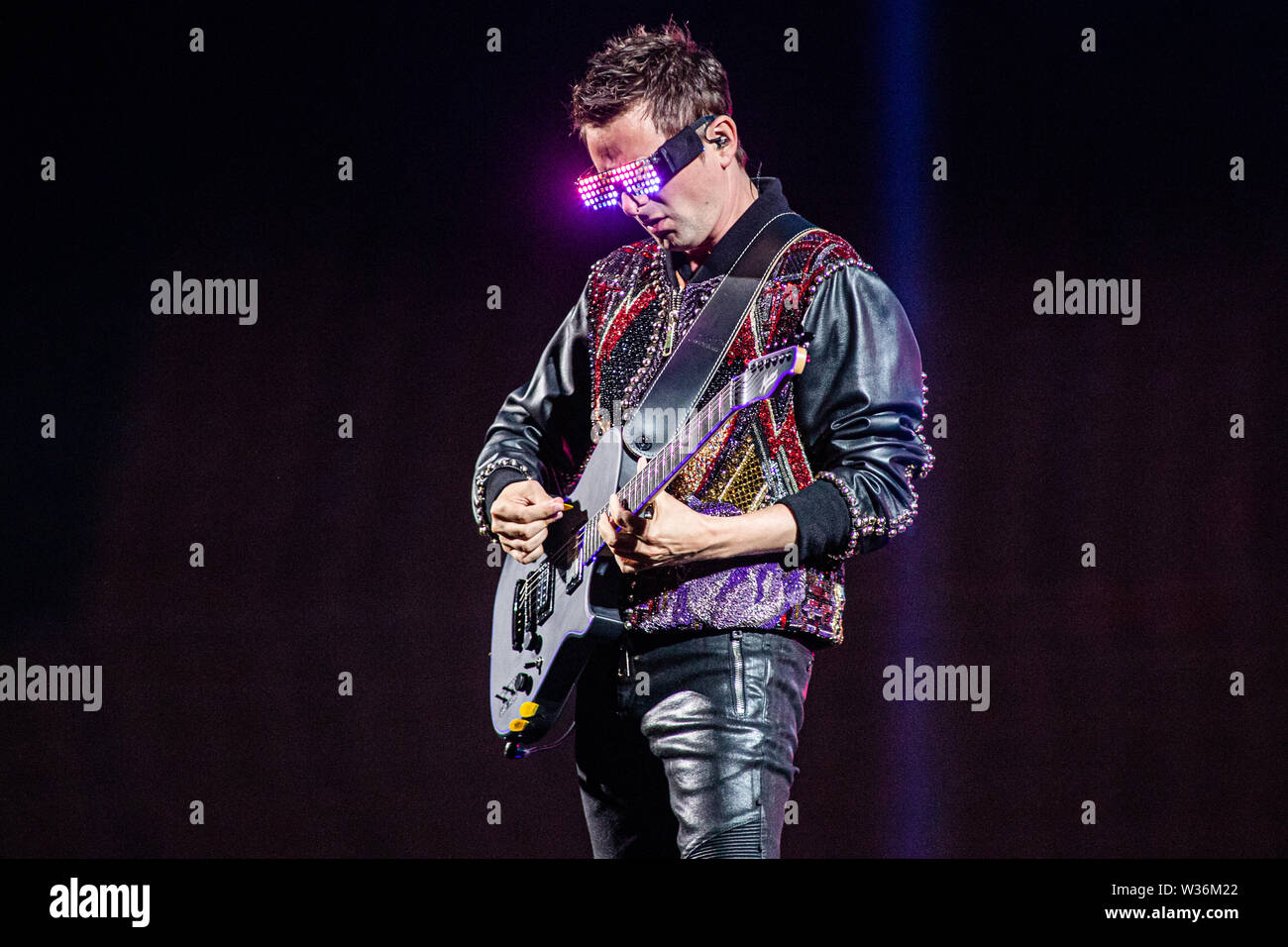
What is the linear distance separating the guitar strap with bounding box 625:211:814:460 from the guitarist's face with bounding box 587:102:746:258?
0.11 m

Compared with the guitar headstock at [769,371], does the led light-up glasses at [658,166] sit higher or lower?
higher

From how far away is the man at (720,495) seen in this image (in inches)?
70.3

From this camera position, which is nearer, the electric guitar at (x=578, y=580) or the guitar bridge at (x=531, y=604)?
the electric guitar at (x=578, y=580)

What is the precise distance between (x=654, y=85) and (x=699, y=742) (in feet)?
3.40

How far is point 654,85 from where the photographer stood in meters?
2.09

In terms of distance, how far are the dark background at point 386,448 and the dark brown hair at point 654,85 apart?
1250 millimetres

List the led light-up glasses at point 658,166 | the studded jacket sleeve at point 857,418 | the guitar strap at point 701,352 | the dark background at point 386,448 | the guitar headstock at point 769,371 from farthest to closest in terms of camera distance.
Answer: the dark background at point 386,448
the led light-up glasses at point 658,166
the guitar strap at point 701,352
the studded jacket sleeve at point 857,418
the guitar headstock at point 769,371

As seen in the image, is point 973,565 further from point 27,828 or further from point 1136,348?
point 27,828

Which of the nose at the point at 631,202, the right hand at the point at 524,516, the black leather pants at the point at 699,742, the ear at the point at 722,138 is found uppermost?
the ear at the point at 722,138

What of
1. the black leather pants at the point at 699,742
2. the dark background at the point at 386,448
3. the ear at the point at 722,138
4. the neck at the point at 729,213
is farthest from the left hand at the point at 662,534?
the dark background at the point at 386,448

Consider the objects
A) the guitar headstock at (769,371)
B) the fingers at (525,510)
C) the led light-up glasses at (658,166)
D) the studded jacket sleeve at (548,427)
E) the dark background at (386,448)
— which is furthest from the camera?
the dark background at (386,448)

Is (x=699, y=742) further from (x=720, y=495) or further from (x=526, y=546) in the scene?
(x=526, y=546)

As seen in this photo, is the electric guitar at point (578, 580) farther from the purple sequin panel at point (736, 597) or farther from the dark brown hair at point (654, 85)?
the dark brown hair at point (654, 85)

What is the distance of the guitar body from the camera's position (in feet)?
6.40
